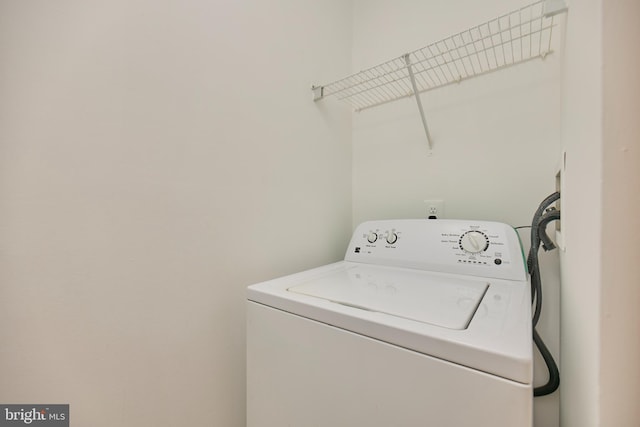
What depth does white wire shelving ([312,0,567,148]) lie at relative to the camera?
0.94 m

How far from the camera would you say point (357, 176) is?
58.2 inches

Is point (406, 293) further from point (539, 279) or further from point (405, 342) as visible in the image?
point (539, 279)

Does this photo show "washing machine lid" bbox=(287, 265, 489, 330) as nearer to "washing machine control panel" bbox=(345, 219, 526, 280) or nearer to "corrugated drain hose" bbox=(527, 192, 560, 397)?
"washing machine control panel" bbox=(345, 219, 526, 280)

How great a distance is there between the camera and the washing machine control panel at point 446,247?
84 cm

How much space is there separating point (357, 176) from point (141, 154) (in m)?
1.07

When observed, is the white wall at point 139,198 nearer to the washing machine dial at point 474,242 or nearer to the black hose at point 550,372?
the washing machine dial at point 474,242

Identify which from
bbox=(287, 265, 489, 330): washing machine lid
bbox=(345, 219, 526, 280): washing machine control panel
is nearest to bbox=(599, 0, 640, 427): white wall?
bbox=(287, 265, 489, 330): washing machine lid

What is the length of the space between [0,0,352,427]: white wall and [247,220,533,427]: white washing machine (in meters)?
0.19

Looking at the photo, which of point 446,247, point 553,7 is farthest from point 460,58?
point 446,247

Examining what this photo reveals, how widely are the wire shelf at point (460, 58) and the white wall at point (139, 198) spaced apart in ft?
1.57

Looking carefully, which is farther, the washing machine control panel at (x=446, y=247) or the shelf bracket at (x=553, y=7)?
the washing machine control panel at (x=446, y=247)

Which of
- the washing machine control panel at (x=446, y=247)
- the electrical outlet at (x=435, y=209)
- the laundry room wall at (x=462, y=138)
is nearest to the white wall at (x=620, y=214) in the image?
the washing machine control panel at (x=446, y=247)

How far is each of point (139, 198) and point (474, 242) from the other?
1.07 metres

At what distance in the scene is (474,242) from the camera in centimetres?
90
